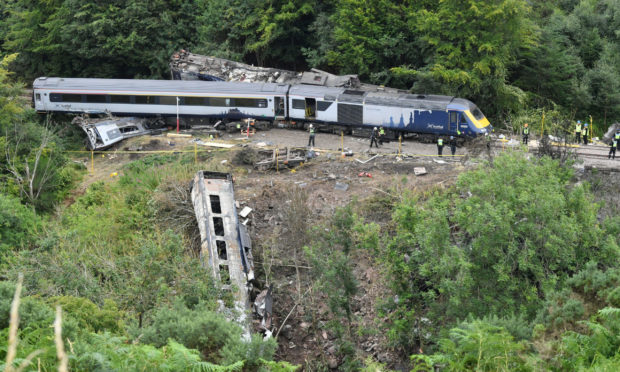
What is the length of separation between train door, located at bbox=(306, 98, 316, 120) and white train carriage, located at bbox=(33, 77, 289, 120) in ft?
4.35

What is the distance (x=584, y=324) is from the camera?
1127cm

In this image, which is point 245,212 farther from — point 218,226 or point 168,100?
point 168,100

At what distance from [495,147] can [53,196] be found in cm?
2018

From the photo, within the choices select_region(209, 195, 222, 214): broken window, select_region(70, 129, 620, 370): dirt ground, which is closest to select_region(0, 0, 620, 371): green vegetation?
select_region(70, 129, 620, 370): dirt ground

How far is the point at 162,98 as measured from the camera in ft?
109

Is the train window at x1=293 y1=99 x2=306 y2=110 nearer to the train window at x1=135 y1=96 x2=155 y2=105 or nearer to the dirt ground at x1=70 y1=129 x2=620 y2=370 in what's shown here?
the dirt ground at x1=70 y1=129 x2=620 y2=370

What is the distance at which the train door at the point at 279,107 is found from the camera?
32266 mm

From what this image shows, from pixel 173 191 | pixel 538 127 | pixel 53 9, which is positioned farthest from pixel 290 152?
pixel 53 9

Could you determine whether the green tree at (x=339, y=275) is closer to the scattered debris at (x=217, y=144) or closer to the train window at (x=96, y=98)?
the scattered debris at (x=217, y=144)

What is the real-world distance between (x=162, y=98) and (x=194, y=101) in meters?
1.87

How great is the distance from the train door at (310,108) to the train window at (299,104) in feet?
0.72

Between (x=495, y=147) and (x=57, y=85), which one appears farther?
(x=57, y=85)

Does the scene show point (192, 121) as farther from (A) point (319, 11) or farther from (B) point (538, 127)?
(B) point (538, 127)

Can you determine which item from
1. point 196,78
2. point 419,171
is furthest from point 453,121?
point 196,78
